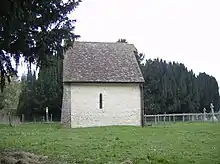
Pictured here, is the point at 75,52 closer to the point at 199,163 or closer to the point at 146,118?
the point at 146,118

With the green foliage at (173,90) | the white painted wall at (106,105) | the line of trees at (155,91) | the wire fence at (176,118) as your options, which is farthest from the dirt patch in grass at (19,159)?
the green foliage at (173,90)

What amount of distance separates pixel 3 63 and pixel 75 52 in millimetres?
26535

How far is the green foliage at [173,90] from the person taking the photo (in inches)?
2132

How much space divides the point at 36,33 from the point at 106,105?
2551 centimetres

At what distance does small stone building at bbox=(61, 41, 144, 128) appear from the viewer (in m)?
35.7

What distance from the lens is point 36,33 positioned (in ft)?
36.9

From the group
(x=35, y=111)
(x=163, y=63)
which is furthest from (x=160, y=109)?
(x=35, y=111)

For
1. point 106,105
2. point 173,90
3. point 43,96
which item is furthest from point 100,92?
point 173,90

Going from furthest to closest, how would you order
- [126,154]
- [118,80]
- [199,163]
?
[118,80]
[126,154]
[199,163]

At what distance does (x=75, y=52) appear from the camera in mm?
38312

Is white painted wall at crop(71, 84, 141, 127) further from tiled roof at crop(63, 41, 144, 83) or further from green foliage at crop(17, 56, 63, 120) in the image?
green foliage at crop(17, 56, 63, 120)

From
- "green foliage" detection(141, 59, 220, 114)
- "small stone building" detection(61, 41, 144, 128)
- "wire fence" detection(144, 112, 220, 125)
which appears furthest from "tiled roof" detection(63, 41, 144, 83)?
"green foliage" detection(141, 59, 220, 114)

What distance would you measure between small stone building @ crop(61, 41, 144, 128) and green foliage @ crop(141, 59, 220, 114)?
1644 centimetres

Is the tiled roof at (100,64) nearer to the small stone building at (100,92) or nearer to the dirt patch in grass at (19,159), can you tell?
the small stone building at (100,92)
